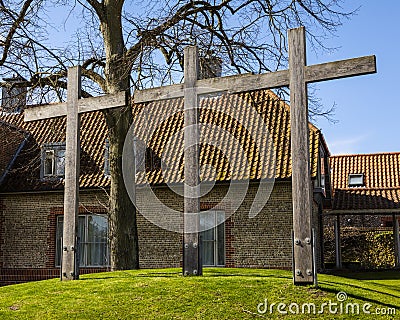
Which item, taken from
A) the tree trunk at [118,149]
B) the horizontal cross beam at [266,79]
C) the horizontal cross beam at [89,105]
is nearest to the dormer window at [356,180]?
the tree trunk at [118,149]

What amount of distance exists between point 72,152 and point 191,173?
2.49 metres

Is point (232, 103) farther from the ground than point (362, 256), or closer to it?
farther from the ground

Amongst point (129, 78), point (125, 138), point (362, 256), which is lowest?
point (362, 256)

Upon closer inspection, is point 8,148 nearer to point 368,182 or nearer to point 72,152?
point 72,152

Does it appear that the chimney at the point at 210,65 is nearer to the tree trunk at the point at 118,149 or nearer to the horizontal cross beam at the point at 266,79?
the tree trunk at the point at 118,149

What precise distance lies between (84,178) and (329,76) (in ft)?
48.1

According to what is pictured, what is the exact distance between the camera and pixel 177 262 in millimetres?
19703

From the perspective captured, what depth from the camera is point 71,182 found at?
10031 millimetres

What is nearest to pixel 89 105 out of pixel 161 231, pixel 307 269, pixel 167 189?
pixel 307 269

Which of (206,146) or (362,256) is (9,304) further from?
(362,256)

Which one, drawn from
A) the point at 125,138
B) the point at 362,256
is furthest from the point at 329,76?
the point at 362,256

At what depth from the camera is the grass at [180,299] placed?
22.4 ft

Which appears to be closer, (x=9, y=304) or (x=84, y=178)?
(x=9, y=304)

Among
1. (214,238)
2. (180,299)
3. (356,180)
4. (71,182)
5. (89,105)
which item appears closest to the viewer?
(180,299)
